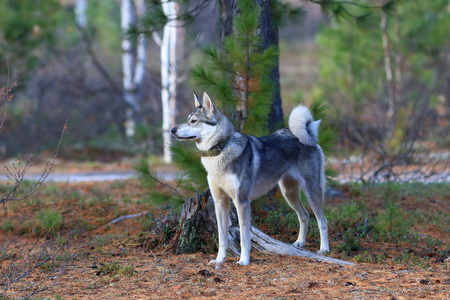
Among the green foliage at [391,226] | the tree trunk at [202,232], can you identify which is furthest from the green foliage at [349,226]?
the tree trunk at [202,232]

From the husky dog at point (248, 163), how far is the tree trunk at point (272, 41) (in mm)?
1405

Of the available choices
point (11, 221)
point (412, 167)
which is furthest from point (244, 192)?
point (412, 167)

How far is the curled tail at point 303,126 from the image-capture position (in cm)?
683

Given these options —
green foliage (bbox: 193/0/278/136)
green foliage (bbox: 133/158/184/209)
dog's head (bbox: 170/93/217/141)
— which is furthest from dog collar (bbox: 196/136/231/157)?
green foliage (bbox: 133/158/184/209)

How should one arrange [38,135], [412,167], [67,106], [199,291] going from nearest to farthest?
[199,291] → [412,167] → [38,135] → [67,106]

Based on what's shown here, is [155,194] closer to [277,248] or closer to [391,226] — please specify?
[277,248]

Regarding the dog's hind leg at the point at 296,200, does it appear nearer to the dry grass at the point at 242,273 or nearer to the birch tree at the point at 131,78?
the dry grass at the point at 242,273

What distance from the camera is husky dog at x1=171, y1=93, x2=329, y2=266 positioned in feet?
20.2

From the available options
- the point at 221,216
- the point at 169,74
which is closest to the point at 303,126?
the point at 221,216

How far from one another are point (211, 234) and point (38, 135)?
1449 cm

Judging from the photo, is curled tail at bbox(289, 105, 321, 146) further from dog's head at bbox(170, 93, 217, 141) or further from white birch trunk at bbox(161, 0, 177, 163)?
white birch trunk at bbox(161, 0, 177, 163)

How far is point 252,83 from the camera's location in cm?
774

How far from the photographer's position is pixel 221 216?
6406mm

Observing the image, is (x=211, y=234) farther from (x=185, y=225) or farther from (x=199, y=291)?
(x=199, y=291)
